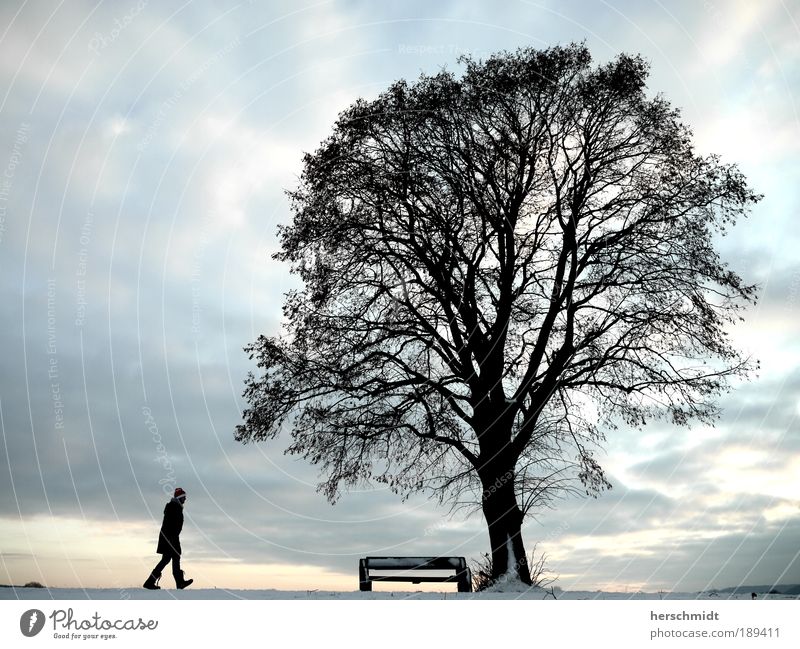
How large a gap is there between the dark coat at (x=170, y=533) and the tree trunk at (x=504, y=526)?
7.17m

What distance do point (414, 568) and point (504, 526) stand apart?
2.51 metres

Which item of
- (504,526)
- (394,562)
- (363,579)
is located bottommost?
(363,579)

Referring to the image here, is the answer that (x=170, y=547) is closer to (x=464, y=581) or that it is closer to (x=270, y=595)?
(x=270, y=595)

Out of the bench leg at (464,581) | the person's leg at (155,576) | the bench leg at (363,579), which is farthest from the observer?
the bench leg at (464,581)

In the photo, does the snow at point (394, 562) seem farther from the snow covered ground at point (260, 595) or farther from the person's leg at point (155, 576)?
the person's leg at point (155, 576)

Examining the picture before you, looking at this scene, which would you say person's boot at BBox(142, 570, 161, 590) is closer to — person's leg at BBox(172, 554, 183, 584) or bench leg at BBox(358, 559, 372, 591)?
person's leg at BBox(172, 554, 183, 584)

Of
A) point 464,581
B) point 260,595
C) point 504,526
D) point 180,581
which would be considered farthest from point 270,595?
point 504,526

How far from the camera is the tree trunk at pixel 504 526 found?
1652 centimetres

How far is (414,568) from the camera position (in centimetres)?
1580

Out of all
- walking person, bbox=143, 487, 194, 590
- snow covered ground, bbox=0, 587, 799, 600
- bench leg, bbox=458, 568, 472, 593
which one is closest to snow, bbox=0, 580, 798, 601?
snow covered ground, bbox=0, 587, 799, 600

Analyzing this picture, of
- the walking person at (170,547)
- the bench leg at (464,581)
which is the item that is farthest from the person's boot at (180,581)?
the bench leg at (464,581)

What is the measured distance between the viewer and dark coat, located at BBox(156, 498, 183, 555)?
47.2 feet

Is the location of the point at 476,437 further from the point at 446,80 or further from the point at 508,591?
the point at 446,80
